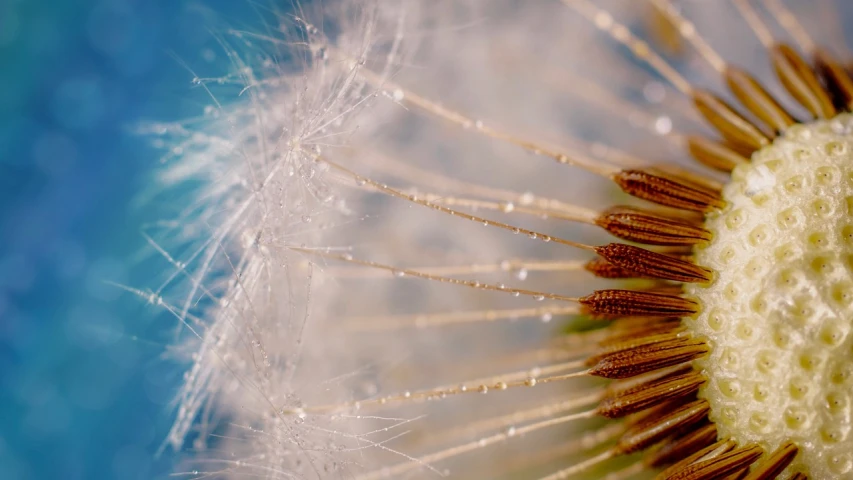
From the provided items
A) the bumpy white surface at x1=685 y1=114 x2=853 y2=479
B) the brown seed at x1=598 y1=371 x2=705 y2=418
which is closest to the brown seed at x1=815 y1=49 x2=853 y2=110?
the bumpy white surface at x1=685 y1=114 x2=853 y2=479

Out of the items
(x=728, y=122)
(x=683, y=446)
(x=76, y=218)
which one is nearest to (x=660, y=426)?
(x=683, y=446)

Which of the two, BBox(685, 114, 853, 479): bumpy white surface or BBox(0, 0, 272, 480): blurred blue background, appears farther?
BBox(0, 0, 272, 480): blurred blue background

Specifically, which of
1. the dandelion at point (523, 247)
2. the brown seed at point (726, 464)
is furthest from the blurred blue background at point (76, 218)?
the brown seed at point (726, 464)

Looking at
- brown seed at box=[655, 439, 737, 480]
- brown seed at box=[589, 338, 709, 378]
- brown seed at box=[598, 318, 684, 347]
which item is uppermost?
brown seed at box=[598, 318, 684, 347]

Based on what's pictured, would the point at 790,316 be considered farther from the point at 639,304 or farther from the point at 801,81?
the point at 801,81

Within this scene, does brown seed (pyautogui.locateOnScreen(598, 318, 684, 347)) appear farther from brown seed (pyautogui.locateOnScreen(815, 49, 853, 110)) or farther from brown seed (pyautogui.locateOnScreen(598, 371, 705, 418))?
brown seed (pyautogui.locateOnScreen(815, 49, 853, 110))

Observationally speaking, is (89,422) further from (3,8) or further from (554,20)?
(554,20)
